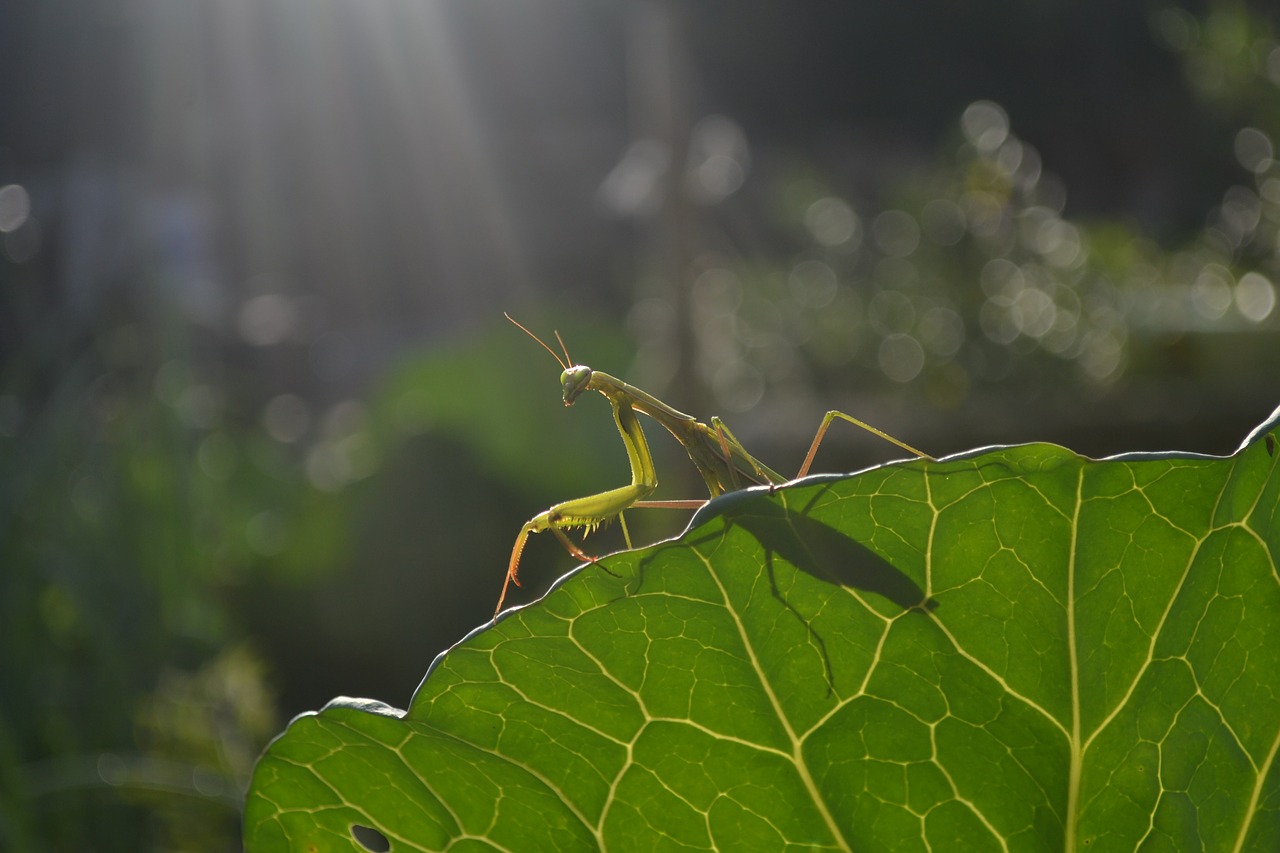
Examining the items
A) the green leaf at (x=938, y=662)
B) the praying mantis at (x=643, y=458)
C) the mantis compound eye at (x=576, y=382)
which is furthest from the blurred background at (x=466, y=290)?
the green leaf at (x=938, y=662)

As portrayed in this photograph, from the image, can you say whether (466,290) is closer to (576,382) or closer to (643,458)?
(576,382)

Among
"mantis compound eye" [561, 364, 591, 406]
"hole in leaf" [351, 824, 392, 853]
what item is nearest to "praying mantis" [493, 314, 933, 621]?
"mantis compound eye" [561, 364, 591, 406]

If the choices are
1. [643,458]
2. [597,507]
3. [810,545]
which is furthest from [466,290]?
[810,545]

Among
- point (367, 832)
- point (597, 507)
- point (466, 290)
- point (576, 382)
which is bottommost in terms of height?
→ point (466, 290)

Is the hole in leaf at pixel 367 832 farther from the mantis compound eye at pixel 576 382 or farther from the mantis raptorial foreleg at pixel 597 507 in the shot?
the mantis compound eye at pixel 576 382

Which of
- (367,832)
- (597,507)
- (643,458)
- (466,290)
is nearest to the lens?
(367,832)

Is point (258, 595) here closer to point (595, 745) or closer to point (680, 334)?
point (680, 334)
